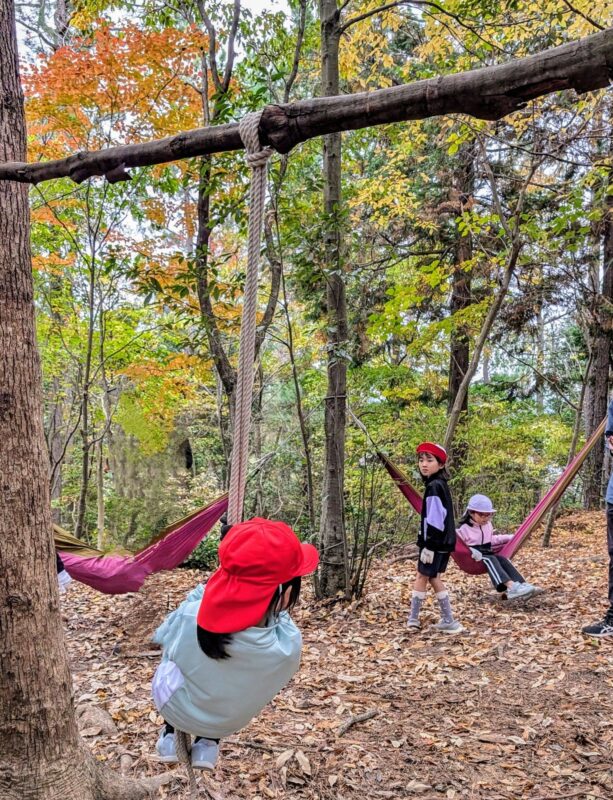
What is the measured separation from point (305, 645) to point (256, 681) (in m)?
2.11

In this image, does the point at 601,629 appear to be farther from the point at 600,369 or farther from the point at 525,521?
the point at 600,369

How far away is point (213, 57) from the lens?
4.24 meters

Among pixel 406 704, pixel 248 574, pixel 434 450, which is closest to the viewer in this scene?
pixel 248 574

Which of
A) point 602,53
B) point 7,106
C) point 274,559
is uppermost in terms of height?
point 7,106

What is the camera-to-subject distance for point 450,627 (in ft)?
11.1

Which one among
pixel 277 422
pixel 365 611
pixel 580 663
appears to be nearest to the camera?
pixel 580 663

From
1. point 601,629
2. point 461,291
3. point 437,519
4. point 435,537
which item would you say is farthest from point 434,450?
point 461,291

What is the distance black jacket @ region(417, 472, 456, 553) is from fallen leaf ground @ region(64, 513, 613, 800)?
53 centimetres

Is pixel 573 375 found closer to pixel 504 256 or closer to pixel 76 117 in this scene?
pixel 504 256

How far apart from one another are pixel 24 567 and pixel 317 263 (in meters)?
2.93

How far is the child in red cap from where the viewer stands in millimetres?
1229

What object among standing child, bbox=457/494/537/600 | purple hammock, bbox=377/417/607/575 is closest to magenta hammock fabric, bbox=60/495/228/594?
purple hammock, bbox=377/417/607/575

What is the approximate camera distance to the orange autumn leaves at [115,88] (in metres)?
4.60

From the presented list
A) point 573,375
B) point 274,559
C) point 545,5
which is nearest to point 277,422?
point 573,375
